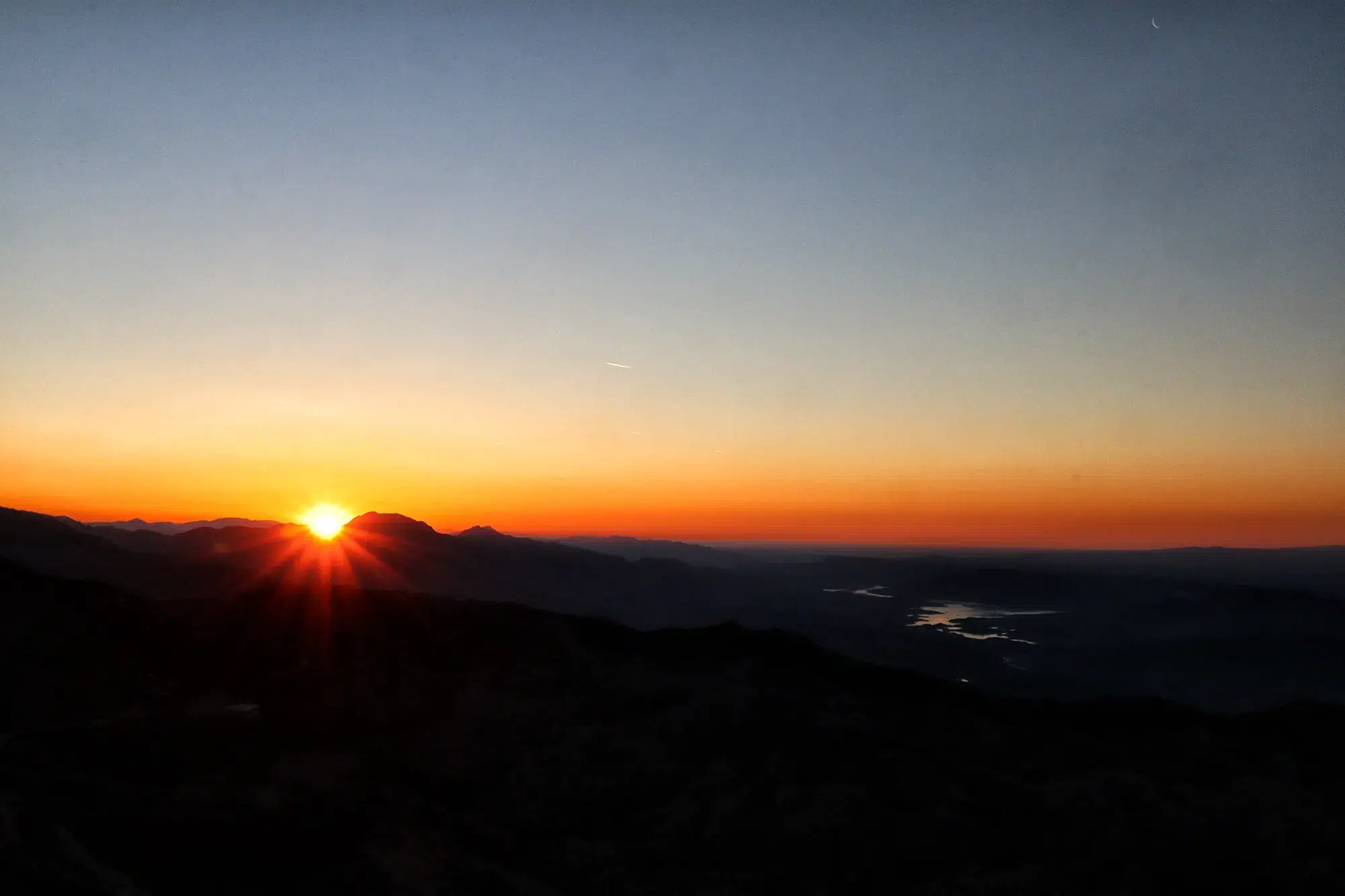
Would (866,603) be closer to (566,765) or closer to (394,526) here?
(394,526)

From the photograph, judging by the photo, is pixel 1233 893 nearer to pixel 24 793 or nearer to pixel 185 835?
pixel 185 835

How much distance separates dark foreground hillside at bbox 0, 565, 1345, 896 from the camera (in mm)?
16141

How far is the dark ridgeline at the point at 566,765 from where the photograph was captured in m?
16.2

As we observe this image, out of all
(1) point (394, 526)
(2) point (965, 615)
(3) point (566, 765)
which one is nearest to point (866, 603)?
(2) point (965, 615)

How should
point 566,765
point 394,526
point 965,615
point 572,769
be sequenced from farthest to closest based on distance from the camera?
point 965,615
point 394,526
point 566,765
point 572,769

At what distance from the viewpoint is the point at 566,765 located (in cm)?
2450

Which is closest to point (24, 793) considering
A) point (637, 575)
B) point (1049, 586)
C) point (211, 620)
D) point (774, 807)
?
point (774, 807)

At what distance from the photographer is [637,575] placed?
168 meters

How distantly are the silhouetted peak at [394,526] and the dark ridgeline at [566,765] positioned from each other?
100 meters

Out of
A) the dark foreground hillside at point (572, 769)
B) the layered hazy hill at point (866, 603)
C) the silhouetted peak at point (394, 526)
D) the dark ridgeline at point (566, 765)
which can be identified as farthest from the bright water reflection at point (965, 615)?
the dark foreground hillside at point (572, 769)

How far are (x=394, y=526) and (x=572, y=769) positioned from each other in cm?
12576

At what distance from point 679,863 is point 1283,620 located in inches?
6402


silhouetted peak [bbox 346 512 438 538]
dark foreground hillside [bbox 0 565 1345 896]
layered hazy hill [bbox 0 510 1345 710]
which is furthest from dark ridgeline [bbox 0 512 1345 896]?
silhouetted peak [bbox 346 512 438 538]

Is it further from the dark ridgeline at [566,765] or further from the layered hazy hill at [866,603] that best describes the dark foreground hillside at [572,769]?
the layered hazy hill at [866,603]
